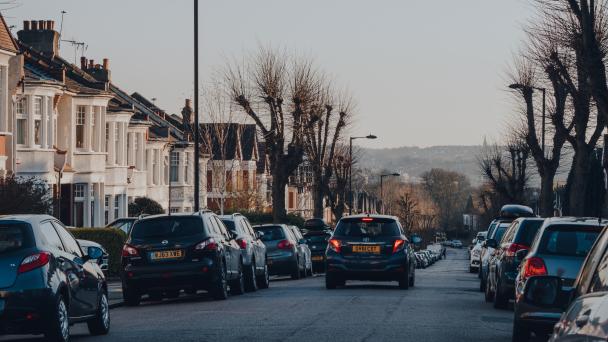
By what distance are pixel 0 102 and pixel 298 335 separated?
84.1 feet

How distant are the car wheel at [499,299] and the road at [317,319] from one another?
228 millimetres

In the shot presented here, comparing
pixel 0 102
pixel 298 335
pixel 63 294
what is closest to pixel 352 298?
pixel 298 335

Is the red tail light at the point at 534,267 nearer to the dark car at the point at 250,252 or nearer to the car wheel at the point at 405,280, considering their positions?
the dark car at the point at 250,252

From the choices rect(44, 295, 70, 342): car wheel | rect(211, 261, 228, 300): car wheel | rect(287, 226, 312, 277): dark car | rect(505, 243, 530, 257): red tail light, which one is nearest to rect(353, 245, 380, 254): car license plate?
rect(211, 261, 228, 300): car wheel

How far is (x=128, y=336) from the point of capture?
15312 millimetres

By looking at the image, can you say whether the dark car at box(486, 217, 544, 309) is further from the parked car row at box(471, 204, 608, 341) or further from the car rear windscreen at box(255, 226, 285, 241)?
the car rear windscreen at box(255, 226, 285, 241)

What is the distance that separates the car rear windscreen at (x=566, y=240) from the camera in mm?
14625

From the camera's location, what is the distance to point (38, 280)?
1303 centimetres

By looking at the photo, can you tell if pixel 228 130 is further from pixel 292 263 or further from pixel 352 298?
pixel 352 298

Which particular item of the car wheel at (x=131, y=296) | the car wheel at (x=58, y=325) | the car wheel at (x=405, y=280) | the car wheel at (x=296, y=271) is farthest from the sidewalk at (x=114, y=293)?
the car wheel at (x=58, y=325)

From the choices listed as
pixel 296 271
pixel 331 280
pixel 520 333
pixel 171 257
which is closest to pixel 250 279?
pixel 331 280

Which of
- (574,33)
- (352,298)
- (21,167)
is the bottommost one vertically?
(352,298)

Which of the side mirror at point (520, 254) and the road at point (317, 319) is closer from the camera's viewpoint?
the road at point (317, 319)

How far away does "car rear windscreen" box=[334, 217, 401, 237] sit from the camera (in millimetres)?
25938
